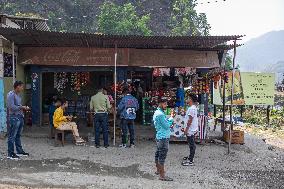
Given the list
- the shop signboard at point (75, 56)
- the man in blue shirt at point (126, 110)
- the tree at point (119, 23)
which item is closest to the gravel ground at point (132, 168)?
the man in blue shirt at point (126, 110)

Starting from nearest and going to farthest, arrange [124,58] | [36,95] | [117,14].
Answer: [124,58] < [36,95] < [117,14]

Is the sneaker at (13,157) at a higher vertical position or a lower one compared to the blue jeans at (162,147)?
lower

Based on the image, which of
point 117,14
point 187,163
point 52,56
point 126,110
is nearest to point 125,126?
point 126,110

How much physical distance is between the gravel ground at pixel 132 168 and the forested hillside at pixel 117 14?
135 feet

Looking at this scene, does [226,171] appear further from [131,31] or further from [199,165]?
[131,31]

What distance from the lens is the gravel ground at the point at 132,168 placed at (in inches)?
337

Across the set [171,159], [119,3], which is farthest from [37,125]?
[119,3]

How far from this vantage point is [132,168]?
10.1 meters

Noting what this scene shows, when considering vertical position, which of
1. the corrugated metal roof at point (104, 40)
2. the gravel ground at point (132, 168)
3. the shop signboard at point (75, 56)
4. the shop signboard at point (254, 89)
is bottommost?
the gravel ground at point (132, 168)

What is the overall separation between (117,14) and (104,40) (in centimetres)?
4692

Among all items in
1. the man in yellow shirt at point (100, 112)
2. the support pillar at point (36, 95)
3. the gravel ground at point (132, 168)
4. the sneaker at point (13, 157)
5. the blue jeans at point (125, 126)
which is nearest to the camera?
the gravel ground at point (132, 168)

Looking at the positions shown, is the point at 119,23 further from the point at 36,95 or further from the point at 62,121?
the point at 62,121

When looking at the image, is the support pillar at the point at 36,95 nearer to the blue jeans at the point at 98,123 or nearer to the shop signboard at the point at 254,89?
the blue jeans at the point at 98,123

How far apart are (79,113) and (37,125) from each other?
9.54 feet
